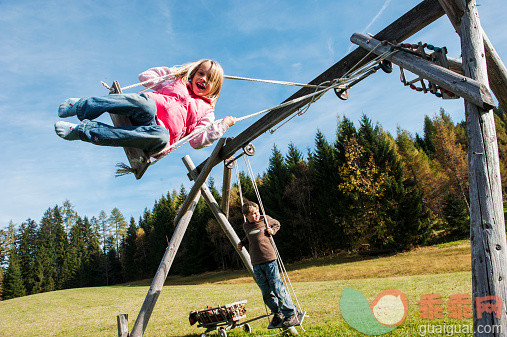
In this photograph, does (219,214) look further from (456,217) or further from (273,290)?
(456,217)

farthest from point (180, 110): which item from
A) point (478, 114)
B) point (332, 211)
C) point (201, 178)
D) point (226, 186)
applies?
point (332, 211)

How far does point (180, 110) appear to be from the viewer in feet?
11.1

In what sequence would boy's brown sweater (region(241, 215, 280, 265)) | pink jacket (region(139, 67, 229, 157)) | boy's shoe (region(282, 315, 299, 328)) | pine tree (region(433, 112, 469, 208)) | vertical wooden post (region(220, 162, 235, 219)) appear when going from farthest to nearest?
pine tree (region(433, 112, 469, 208))
vertical wooden post (region(220, 162, 235, 219))
boy's brown sweater (region(241, 215, 280, 265))
boy's shoe (region(282, 315, 299, 328))
pink jacket (region(139, 67, 229, 157))

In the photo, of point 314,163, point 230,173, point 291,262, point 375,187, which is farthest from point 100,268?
point 230,173

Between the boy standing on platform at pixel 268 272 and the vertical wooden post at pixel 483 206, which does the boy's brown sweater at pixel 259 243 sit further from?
the vertical wooden post at pixel 483 206

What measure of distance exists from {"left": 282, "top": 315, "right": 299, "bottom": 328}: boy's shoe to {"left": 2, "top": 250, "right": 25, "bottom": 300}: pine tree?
47694mm

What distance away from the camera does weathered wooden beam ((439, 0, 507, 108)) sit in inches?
133

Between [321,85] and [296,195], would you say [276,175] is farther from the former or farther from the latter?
[321,85]

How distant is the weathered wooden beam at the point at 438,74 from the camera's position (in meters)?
3.08

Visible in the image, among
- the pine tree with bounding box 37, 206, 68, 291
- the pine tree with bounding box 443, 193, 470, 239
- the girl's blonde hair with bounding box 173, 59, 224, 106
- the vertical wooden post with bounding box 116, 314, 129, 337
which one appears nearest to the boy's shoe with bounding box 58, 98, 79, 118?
the girl's blonde hair with bounding box 173, 59, 224, 106

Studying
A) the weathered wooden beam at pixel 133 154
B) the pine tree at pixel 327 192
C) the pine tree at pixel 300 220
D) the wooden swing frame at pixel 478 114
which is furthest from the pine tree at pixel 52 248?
the wooden swing frame at pixel 478 114

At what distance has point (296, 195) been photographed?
29484mm

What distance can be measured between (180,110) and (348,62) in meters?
2.39

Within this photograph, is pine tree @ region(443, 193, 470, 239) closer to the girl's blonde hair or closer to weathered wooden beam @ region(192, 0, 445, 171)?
weathered wooden beam @ region(192, 0, 445, 171)
